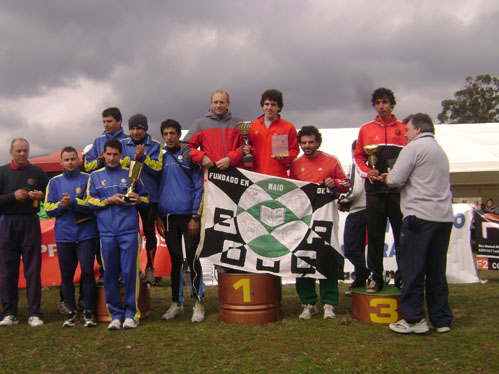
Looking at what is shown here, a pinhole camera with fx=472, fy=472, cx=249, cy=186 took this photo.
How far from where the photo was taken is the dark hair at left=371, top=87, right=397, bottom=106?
517 cm

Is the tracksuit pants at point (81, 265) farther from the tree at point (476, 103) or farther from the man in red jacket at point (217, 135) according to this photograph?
the tree at point (476, 103)

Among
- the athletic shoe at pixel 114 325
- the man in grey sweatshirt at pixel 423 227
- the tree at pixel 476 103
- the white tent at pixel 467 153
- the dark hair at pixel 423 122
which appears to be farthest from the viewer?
the tree at pixel 476 103

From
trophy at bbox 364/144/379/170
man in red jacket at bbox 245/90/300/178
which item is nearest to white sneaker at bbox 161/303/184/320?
man in red jacket at bbox 245/90/300/178

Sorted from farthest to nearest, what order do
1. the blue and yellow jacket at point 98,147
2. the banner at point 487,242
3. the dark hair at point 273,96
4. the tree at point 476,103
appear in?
the tree at point 476,103 < the banner at point 487,242 < the blue and yellow jacket at point 98,147 < the dark hair at point 273,96

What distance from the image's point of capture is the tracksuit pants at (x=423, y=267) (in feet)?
13.9

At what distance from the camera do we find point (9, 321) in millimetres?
5219

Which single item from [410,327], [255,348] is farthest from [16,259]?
[410,327]

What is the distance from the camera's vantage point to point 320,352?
147 inches

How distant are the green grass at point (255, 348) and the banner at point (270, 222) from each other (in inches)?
26.7

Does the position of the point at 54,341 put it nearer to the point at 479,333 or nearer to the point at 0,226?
the point at 0,226

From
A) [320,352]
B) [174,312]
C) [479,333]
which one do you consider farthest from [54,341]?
[479,333]

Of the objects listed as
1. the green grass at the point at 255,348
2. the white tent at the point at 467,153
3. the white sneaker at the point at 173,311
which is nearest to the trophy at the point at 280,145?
the green grass at the point at 255,348

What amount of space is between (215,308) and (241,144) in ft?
6.88

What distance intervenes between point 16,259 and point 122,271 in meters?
1.43
